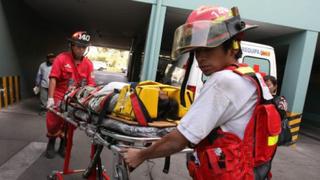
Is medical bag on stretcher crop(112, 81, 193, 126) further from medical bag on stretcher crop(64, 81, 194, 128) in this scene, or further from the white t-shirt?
the white t-shirt

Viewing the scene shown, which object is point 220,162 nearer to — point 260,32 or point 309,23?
point 309,23

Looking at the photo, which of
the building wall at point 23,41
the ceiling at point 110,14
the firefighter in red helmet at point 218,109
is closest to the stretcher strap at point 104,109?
the firefighter in red helmet at point 218,109

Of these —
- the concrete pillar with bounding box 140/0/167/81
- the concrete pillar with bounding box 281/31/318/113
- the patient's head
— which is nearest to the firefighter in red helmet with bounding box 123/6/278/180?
the patient's head

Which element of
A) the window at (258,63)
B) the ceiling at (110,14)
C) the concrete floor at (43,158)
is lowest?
the concrete floor at (43,158)

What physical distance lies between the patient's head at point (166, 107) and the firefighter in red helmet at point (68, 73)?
87.8 inches

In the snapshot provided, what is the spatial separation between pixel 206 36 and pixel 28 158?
13.7 ft

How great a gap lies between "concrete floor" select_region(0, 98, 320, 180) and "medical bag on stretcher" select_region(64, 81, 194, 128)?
1.20m

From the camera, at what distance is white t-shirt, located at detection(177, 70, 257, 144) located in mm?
1552

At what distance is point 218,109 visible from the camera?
1.55m

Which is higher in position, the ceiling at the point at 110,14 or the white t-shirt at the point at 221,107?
the ceiling at the point at 110,14

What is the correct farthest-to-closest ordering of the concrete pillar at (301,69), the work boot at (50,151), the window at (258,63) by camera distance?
1. the concrete pillar at (301,69)
2. the window at (258,63)
3. the work boot at (50,151)

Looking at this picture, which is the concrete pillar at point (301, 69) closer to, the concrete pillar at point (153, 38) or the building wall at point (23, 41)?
the concrete pillar at point (153, 38)

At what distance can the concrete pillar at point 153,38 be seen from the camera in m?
8.03

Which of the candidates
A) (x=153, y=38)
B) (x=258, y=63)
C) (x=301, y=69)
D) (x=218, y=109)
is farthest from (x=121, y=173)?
(x=301, y=69)
